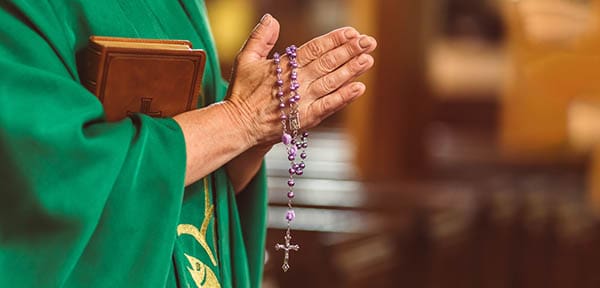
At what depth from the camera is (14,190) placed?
138cm

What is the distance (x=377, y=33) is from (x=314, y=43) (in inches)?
239

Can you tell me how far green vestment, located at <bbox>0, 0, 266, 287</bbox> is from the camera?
137cm

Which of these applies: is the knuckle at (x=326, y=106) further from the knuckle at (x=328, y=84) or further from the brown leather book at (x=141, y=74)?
the brown leather book at (x=141, y=74)

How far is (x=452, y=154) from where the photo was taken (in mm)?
8242

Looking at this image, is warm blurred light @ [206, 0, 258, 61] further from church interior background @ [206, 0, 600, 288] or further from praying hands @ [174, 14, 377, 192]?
praying hands @ [174, 14, 377, 192]

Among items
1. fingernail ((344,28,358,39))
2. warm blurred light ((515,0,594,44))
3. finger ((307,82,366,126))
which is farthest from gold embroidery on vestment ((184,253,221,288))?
warm blurred light ((515,0,594,44))

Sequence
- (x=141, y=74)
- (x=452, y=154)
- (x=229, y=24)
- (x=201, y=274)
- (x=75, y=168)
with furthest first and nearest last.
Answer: (x=229, y=24), (x=452, y=154), (x=201, y=274), (x=141, y=74), (x=75, y=168)

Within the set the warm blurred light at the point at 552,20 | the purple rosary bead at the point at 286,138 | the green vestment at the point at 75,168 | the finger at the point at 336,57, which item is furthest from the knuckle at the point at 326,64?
the warm blurred light at the point at 552,20

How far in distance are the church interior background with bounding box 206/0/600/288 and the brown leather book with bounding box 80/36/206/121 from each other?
1831 mm

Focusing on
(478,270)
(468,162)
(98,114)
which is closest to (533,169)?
(468,162)

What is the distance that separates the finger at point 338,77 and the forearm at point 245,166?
0.18 meters

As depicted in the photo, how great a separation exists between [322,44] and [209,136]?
A: 0.71ft

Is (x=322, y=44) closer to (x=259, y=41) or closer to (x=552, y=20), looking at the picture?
(x=259, y=41)

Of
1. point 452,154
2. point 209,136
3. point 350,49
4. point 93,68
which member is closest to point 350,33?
point 350,49
